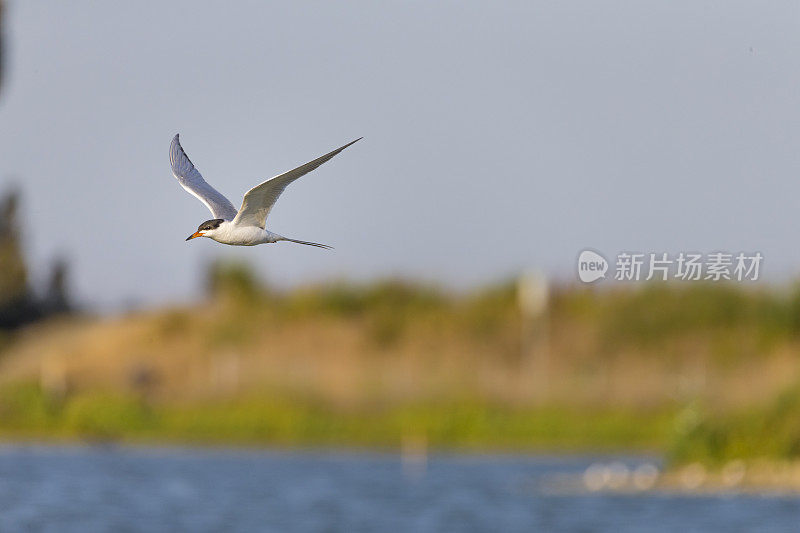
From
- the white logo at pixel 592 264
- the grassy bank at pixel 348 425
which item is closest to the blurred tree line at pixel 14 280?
the grassy bank at pixel 348 425

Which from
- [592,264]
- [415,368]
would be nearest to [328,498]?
[415,368]

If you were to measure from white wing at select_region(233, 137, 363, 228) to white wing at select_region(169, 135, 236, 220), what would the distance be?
0.44 m

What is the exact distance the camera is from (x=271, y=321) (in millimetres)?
42406

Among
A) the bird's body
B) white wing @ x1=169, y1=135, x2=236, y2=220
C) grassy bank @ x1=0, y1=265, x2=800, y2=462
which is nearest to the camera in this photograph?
the bird's body

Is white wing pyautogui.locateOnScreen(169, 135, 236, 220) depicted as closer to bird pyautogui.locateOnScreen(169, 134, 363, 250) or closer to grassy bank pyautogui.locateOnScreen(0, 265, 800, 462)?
bird pyautogui.locateOnScreen(169, 134, 363, 250)

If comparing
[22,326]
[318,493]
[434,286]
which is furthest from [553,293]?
[22,326]

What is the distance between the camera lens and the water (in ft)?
98.0

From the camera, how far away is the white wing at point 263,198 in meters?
6.63

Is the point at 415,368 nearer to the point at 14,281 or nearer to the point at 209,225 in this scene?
the point at 14,281

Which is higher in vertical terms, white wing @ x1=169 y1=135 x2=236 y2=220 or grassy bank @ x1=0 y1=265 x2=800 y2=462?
white wing @ x1=169 y1=135 x2=236 y2=220

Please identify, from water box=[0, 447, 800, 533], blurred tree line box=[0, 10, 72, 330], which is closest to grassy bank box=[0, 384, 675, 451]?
water box=[0, 447, 800, 533]

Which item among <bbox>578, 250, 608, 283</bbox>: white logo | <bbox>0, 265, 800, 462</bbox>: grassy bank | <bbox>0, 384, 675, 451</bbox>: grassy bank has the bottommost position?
<bbox>0, 384, 675, 451</bbox>: grassy bank

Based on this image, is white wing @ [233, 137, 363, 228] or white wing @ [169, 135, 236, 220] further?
white wing @ [169, 135, 236, 220]

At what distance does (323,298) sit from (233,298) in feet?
9.45
